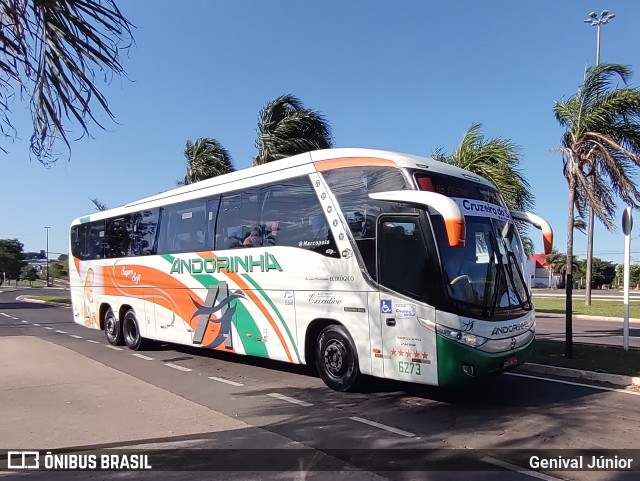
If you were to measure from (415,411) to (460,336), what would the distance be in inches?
46.9

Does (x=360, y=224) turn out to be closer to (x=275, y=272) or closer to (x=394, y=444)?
(x=275, y=272)

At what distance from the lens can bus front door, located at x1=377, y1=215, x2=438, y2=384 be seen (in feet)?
22.0

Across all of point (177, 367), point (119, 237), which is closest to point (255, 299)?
point (177, 367)

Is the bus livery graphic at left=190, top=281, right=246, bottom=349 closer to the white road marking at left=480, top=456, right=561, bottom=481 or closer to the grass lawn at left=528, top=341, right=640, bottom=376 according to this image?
the white road marking at left=480, top=456, right=561, bottom=481

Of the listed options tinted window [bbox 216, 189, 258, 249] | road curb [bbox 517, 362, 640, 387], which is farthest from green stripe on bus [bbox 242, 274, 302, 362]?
road curb [bbox 517, 362, 640, 387]

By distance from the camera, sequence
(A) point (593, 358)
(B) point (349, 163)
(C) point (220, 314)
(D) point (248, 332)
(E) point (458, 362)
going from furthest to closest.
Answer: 1. (C) point (220, 314)
2. (A) point (593, 358)
3. (D) point (248, 332)
4. (B) point (349, 163)
5. (E) point (458, 362)

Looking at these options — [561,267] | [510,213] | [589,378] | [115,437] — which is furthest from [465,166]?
[561,267]

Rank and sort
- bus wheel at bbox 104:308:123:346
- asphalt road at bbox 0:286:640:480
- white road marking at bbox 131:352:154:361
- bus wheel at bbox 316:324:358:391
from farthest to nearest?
bus wheel at bbox 104:308:123:346 < white road marking at bbox 131:352:154:361 < bus wheel at bbox 316:324:358:391 < asphalt road at bbox 0:286:640:480

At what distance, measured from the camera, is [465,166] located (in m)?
14.0

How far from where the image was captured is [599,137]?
11.3 metres

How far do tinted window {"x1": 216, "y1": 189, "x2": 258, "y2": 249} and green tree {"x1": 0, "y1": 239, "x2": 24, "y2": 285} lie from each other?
92828mm

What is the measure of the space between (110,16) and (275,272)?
591 centimetres

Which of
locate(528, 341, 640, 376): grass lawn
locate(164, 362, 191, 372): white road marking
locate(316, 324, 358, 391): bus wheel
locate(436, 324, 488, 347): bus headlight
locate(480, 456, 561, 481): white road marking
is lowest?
locate(164, 362, 191, 372): white road marking

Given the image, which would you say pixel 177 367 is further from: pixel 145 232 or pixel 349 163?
pixel 349 163
